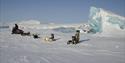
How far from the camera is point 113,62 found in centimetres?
823

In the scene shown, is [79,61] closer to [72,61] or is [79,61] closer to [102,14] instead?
[72,61]

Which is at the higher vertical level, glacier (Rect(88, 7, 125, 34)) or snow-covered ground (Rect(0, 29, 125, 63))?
glacier (Rect(88, 7, 125, 34))

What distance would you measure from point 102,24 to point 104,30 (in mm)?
1054

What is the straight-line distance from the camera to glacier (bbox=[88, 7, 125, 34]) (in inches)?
1116

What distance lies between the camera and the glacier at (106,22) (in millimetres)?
28344

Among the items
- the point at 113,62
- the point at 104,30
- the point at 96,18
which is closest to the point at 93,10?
the point at 96,18

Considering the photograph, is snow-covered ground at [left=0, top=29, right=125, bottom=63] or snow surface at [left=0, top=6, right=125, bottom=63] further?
snow surface at [left=0, top=6, right=125, bottom=63]

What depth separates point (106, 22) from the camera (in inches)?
1133

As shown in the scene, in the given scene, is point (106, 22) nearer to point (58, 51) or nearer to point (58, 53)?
point (58, 51)

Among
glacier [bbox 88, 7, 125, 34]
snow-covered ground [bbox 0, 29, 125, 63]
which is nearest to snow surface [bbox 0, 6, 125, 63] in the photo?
snow-covered ground [bbox 0, 29, 125, 63]

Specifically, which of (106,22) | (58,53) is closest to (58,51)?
(58,53)

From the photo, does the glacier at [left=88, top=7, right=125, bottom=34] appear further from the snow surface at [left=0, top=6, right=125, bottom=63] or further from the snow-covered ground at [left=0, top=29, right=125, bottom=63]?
the snow-covered ground at [left=0, top=29, right=125, bottom=63]

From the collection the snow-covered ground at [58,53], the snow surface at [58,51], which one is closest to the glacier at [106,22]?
the snow surface at [58,51]

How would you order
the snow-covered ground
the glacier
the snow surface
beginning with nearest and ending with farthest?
the snow-covered ground
the snow surface
the glacier
